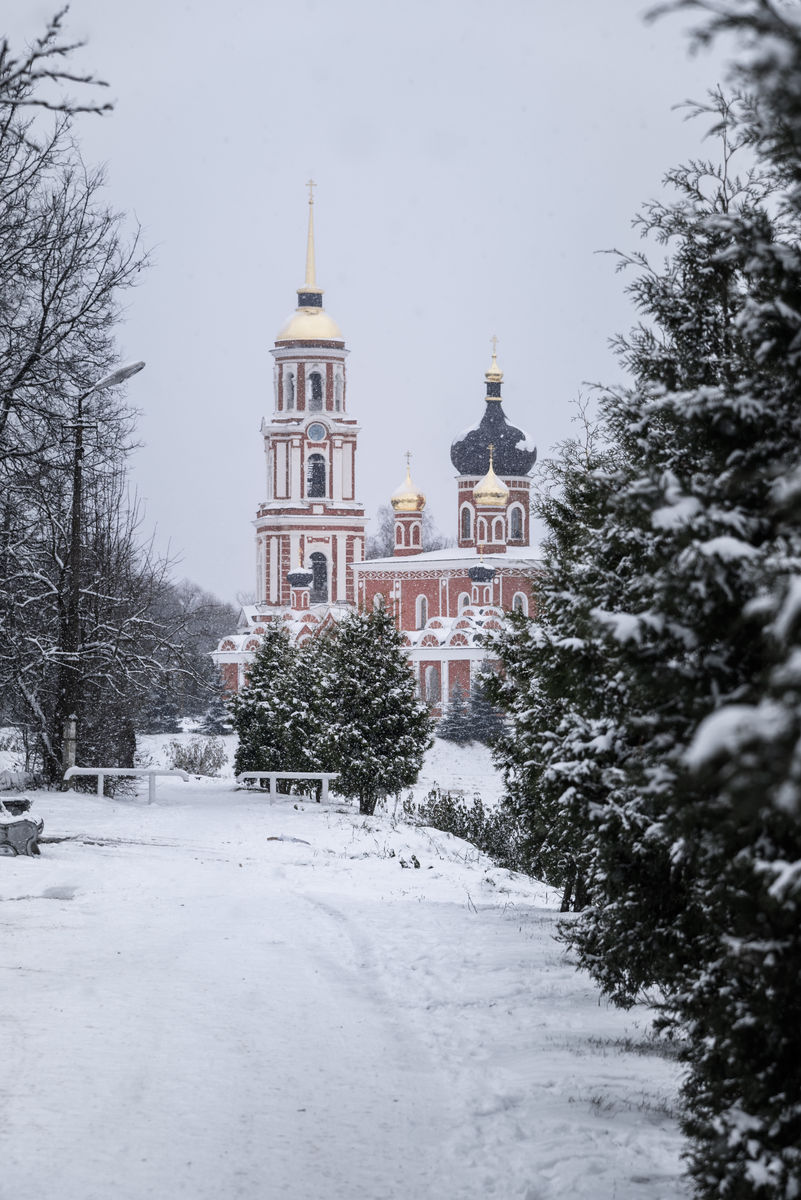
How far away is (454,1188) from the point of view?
5.79 m

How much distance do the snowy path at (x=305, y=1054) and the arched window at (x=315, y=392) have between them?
222ft

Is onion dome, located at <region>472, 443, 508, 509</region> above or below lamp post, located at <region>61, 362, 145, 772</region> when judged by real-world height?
above

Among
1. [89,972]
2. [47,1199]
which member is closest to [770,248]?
[47,1199]

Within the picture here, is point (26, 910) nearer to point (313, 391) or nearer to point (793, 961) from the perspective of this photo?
point (793, 961)

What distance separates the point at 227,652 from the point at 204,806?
1985 inches

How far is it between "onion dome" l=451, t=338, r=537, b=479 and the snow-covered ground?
69968 millimetres

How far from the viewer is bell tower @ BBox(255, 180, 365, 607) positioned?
80.4 metres

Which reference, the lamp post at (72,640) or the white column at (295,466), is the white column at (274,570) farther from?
the lamp post at (72,640)

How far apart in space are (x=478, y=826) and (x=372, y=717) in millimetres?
2804

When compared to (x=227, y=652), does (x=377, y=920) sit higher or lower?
lower

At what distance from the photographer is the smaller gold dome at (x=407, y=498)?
83875 mm

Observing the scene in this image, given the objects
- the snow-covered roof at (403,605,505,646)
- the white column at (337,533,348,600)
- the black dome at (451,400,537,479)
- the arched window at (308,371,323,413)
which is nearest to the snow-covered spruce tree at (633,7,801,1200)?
the snow-covered roof at (403,605,505,646)

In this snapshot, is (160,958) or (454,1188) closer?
(454,1188)

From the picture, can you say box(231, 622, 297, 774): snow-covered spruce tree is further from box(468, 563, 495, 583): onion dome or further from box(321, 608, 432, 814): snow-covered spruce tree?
box(468, 563, 495, 583): onion dome
